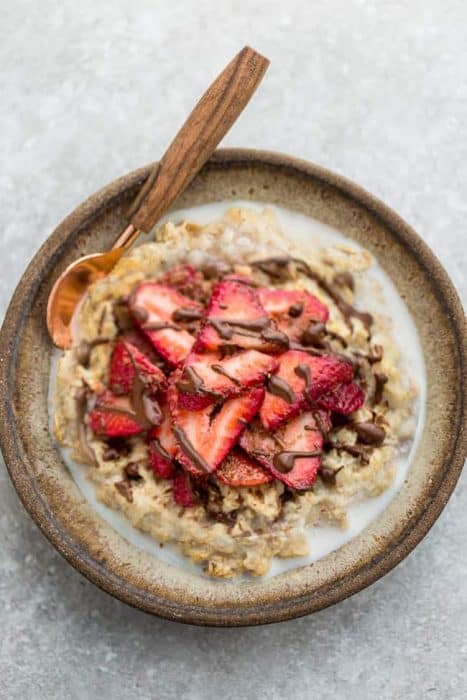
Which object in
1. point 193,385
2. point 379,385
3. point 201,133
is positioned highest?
point 201,133

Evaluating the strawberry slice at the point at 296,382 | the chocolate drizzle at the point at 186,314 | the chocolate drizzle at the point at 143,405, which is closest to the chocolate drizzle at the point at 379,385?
the strawberry slice at the point at 296,382

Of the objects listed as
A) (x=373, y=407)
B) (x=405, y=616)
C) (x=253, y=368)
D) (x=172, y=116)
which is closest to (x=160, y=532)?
(x=253, y=368)

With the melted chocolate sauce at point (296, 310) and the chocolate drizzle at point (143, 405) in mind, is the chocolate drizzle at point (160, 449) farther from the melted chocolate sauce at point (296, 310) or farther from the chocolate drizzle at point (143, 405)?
the melted chocolate sauce at point (296, 310)

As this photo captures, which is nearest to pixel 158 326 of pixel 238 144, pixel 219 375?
pixel 219 375

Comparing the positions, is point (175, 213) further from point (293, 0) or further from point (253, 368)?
point (293, 0)

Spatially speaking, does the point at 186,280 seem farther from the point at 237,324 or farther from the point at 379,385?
the point at 379,385

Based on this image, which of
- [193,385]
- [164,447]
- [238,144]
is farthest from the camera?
[238,144]
